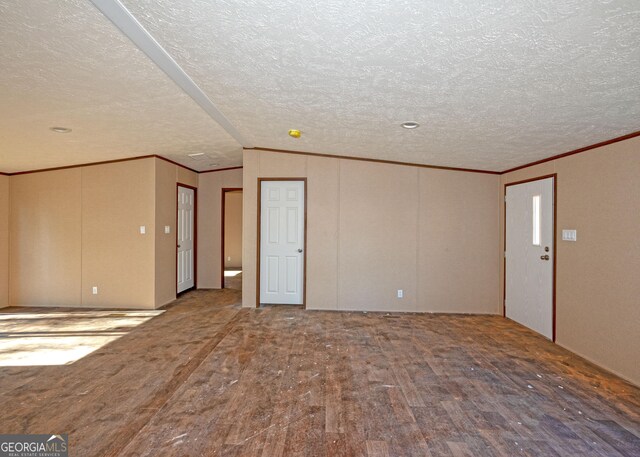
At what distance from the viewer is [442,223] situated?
559 centimetres

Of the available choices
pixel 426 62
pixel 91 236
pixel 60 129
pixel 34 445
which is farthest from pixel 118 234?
pixel 426 62

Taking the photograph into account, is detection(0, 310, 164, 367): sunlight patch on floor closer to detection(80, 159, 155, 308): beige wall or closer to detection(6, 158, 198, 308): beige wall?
detection(80, 159, 155, 308): beige wall

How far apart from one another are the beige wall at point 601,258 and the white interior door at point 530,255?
0.68ft

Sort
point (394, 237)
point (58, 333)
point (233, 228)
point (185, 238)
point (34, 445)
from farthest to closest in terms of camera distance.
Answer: point (233, 228) → point (185, 238) → point (394, 237) → point (58, 333) → point (34, 445)

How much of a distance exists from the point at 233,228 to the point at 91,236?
5184mm

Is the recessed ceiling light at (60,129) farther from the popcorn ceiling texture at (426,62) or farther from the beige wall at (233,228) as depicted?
the beige wall at (233,228)

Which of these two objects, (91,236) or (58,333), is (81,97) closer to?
(58,333)

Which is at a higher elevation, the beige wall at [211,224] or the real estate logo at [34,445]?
the beige wall at [211,224]

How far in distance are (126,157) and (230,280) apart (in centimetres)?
379

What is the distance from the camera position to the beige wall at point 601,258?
10.3 feet

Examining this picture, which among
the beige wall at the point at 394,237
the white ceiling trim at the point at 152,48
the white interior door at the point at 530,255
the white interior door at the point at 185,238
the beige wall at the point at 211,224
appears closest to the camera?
the white ceiling trim at the point at 152,48

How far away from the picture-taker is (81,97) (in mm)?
3148

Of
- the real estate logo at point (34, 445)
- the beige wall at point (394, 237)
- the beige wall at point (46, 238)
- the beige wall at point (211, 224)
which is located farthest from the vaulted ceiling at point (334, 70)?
the beige wall at point (211, 224)

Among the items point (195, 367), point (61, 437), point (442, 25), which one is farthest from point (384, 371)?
point (442, 25)
